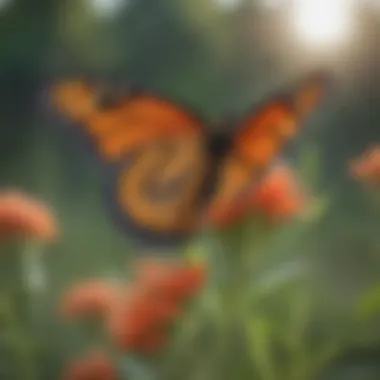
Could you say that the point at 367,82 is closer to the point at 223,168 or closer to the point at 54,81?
the point at 223,168

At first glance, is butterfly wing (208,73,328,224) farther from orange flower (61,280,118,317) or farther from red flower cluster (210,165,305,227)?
orange flower (61,280,118,317)

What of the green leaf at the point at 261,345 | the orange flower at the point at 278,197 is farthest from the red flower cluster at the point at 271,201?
the green leaf at the point at 261,345

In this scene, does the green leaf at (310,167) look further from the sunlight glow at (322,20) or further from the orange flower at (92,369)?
the orange flower at (92,369)

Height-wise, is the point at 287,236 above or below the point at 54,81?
below

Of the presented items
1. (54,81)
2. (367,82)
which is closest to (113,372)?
(54,81)

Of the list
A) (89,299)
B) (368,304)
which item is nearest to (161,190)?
(89,299)
